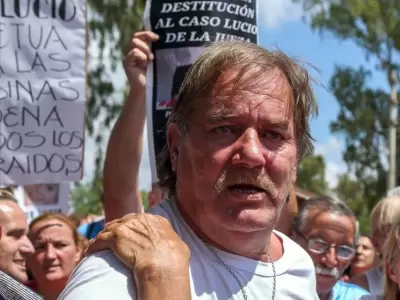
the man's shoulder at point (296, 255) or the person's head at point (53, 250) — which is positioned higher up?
the man's shoulder at point (296, 255)

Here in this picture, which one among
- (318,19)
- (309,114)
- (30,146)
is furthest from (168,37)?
(318,19)

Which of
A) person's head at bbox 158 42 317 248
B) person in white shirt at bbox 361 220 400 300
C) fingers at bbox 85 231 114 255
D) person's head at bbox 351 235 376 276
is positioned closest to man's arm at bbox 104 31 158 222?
person in white shirt at bbox 361 220 400 300

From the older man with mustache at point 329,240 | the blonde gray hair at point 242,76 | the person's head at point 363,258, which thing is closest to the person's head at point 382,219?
the older man with mustache at point 329,240

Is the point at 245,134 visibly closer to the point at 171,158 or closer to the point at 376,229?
the point at 171,158

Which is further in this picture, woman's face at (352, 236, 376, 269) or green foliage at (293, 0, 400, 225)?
green foliage at (293, 0, 400, 225)

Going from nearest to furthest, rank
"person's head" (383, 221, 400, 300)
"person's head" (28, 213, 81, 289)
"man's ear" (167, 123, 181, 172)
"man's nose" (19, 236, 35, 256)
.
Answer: "man's ear" (167, 123, 181, 172) < "person's head" (383, 221, 400, 300) < "man's nose" (19, 236, 35, 256) < "person's head" (28, 213, 81, 289)

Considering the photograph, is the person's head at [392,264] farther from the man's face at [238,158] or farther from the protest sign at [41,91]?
the protest sign at [41,91]

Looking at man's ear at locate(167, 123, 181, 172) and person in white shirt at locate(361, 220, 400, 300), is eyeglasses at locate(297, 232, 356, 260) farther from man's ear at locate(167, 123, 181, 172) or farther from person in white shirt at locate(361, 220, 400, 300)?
man's ear at locate(167, 123, 181, 172)

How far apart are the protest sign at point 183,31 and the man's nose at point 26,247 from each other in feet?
3.65

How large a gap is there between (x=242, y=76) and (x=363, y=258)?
400cm

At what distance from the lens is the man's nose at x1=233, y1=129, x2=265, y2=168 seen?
1.98 m

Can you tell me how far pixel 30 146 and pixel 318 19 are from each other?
19.5 metres

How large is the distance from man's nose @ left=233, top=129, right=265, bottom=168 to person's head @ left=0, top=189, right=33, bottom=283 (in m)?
2.39

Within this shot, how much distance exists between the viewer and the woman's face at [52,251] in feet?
14.4
